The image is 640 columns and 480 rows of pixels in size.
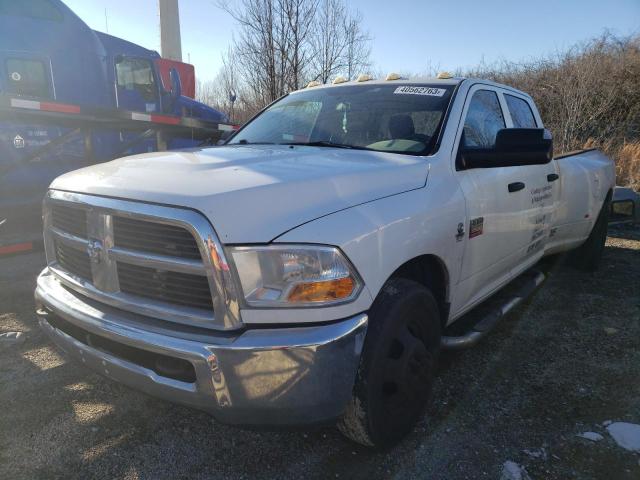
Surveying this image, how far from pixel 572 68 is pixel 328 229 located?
14571 millimetres

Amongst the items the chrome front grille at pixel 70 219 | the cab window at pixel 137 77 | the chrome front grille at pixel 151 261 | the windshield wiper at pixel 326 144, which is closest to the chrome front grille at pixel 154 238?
the chrome front grille at pixel 151 261

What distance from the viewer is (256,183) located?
199 centimetres

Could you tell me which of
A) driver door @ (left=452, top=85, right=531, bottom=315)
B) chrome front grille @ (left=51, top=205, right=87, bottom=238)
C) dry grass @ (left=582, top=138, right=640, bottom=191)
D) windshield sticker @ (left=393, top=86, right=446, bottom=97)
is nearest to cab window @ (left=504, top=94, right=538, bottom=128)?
driver door @ (left=452, top=85, right=531, bottom=315)

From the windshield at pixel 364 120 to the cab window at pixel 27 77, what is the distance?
15.9 ft

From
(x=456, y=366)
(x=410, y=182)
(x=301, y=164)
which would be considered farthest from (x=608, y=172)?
(x=301, y=164)

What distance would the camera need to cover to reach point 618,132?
1300 centimetres

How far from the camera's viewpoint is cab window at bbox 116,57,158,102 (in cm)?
825

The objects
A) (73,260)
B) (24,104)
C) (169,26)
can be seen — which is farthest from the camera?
(169,26)

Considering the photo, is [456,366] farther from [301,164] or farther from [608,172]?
[608,172]

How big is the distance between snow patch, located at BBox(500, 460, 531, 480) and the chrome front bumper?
35.3 inches

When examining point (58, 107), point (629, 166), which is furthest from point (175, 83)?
point (629, 166)

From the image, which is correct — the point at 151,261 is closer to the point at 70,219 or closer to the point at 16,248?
the point at 70,219

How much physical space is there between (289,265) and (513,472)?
1436 millimetres

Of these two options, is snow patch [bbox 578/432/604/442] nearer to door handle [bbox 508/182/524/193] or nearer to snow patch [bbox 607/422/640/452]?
snow patch [bbox 607/422/640/452]
